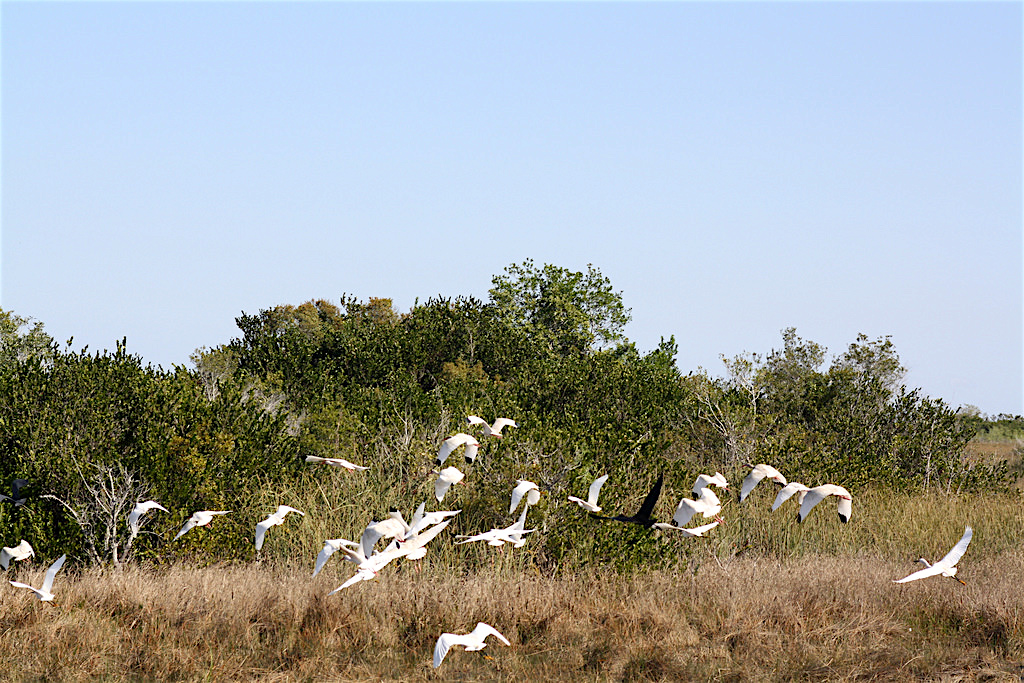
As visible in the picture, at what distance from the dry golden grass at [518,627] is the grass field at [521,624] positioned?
0.01 metres

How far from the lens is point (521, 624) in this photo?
7.65 meters

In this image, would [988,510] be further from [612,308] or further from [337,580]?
[612,308]

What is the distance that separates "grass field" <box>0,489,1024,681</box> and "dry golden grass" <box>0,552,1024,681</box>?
0.04 ft

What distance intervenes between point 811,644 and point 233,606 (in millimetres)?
4329

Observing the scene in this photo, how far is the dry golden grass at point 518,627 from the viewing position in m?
7.05

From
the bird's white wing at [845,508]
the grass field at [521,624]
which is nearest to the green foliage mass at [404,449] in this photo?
the grass field at [521,624]

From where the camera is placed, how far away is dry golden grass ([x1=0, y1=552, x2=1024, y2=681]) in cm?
705

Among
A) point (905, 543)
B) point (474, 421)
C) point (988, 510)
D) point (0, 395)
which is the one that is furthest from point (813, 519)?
point (0, 395)

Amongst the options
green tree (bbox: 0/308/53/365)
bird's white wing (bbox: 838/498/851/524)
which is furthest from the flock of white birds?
green tree (bbox: 0/308/53/365)

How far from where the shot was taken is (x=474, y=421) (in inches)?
352

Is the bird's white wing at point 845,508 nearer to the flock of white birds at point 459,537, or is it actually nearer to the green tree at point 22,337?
the flock of white birds at point 459,537

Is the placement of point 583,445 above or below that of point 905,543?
above

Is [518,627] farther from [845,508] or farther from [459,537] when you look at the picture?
[845,508]

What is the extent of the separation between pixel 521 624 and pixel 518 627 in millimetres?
A: 32
